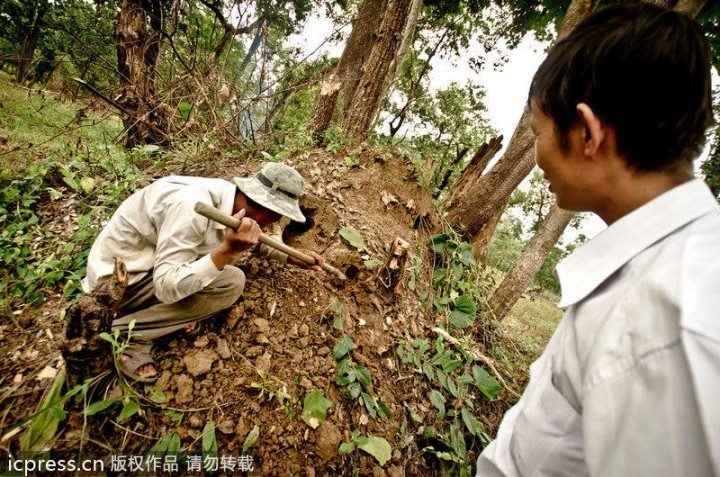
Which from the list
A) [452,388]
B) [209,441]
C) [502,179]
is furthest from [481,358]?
[502,179]

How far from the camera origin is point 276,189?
230 cm

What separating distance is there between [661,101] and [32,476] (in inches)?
120

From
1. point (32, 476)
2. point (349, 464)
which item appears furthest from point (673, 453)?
point (32, 476)

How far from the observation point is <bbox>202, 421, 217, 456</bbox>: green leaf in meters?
1.78

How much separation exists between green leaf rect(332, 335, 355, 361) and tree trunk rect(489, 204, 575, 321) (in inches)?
122

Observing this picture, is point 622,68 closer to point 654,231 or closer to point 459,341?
point 654,231

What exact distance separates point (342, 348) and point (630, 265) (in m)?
2.09

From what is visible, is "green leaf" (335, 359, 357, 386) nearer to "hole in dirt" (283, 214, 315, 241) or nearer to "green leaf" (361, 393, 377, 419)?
"green leaf" (361, 393, 377, 419)

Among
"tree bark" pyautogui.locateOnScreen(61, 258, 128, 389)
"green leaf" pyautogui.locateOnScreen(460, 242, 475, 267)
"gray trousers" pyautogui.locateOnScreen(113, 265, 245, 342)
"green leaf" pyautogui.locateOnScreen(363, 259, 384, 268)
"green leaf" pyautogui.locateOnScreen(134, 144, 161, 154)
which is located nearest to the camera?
"tree bark" pyautogui.locateOnScreen(61, 258, 128, 389)

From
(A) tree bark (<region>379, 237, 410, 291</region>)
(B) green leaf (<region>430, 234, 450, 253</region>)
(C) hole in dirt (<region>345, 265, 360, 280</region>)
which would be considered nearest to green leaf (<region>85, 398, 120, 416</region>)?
(C) hole in dirt (<region>345, 265, 360, 280</region>)

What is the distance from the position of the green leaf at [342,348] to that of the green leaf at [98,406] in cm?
143

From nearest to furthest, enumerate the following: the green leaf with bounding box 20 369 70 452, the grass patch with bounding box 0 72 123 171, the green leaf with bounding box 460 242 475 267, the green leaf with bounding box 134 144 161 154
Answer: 1. the green leaf with bounding box 20 369 70 452
2. the grass patch with bounding box 0 72 123 171
3. the green leaf with bounding box 460 242 475 267
4. the green leaf with bounding box 134 144 161 154

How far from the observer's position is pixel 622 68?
801mm

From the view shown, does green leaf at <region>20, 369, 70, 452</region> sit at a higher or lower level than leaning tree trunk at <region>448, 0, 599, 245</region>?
lower
